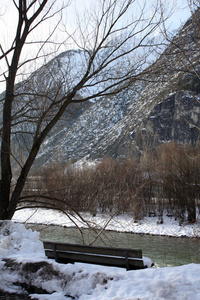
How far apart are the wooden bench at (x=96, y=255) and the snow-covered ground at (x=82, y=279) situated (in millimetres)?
292

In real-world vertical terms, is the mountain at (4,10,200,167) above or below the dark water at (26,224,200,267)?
above

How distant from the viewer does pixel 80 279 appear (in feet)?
13.0

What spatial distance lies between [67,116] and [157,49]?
282 cm

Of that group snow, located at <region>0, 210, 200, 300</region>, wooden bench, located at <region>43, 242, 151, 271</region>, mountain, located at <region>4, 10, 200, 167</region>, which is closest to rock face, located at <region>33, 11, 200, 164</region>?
mountain, located at <region>4, 10, 200, 167</region>

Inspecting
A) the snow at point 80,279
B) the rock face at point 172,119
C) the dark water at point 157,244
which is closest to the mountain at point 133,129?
the rock face at point 172,119

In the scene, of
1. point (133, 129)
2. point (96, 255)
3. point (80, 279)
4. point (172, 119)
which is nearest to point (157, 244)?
point (96, 255)

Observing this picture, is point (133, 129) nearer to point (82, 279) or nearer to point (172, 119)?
point (172, 119)

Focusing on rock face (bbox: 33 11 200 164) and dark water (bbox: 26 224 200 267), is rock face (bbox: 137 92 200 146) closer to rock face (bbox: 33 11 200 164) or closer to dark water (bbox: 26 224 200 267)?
rock face (bbox: 33 11 200 164)

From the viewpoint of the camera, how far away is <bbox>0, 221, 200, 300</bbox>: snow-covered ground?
3.20 m

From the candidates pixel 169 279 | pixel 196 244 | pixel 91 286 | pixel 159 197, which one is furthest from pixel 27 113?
pixel 159 197

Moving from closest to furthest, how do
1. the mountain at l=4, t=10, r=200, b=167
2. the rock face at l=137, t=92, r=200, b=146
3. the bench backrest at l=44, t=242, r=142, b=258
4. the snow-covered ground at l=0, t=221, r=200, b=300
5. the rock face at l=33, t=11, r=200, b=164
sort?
1. the snow-covered ground at l=0, t=221, r=200, b=300
2. the bench backrest at l=44, t=242, r=142, b=258
3. the mountain at l=4, t=10, r=200, b=167
4. the rock face at l=33, t=11, r=200, b=164
5. the rock face at l=137, t=92, r=200, b=146

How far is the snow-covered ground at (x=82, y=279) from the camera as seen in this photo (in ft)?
10.5

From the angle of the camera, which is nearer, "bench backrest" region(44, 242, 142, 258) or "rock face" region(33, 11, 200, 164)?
"bench backrest" region(44, 242, 142, 258)

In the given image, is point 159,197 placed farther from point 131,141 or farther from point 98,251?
point 131,141
